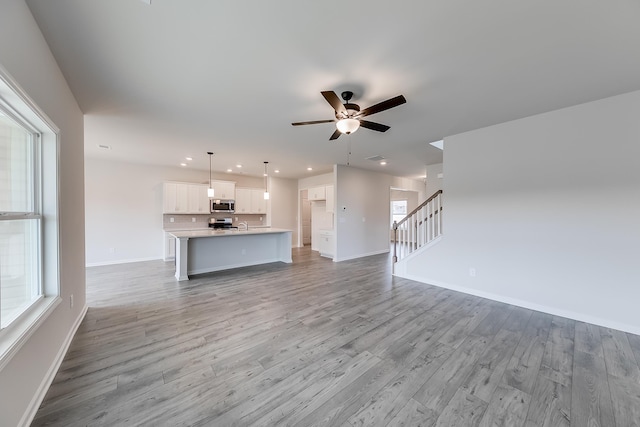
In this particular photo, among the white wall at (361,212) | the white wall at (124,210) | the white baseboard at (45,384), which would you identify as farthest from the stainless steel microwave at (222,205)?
the white baseboard at (45,384)

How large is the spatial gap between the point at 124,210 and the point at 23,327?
563 cm

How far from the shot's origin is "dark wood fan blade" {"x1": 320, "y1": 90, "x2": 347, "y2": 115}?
2.21m

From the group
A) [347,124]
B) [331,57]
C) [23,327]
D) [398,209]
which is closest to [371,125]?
[347,124]

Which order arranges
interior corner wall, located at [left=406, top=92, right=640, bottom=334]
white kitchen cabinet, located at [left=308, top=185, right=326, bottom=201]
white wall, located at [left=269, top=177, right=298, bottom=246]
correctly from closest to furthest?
interior corner wall, located at [left=406, top=92, right=640, bottom=334] < white kitchen cabinet, located at [left=308, top=185, right=326, bottom=201] < white wall, located at [left=269, top=177, right=298, bottom=246]

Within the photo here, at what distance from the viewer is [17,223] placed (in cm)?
170

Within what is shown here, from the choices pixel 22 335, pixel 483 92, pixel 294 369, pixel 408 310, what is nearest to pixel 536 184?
pixel 483 92

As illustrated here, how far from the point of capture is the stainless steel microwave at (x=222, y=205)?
23.4 feet

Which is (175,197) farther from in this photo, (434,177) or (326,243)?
(434,177)

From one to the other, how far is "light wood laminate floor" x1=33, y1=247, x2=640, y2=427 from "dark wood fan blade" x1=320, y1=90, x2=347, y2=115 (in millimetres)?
2398

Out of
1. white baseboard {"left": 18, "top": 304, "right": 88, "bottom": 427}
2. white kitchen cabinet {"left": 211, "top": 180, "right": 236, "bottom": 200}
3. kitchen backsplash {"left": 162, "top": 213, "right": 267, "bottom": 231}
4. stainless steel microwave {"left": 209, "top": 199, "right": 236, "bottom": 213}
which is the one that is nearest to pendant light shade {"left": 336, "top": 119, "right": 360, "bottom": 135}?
white baseboard {"left": 18, "top": 304, "right": 88, "bottom": 427}

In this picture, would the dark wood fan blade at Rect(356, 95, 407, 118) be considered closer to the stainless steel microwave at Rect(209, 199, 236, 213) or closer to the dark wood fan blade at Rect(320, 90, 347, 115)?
the dark wood fan blade at Rect(320, 90, 347, 115)

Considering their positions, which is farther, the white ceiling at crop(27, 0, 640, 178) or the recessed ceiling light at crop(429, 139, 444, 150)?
the recessed ceiling light at crop(429, 139, 444, 150)

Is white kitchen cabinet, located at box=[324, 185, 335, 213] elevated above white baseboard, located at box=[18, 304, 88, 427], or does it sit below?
above

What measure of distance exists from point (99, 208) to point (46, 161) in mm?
4902
